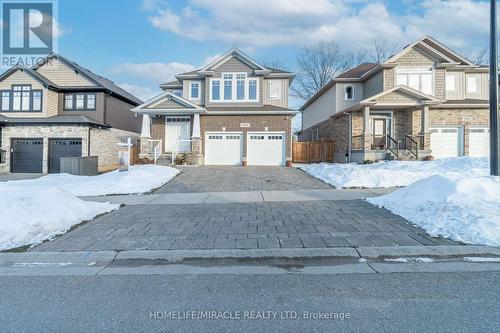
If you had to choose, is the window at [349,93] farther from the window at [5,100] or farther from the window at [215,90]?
the window at [5,100]

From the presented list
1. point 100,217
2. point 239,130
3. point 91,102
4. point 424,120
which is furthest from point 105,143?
point 424,120

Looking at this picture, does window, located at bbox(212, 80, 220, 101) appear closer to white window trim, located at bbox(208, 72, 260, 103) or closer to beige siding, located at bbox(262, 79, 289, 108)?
white window trim, located at bbox(208, 72, 260, 103)

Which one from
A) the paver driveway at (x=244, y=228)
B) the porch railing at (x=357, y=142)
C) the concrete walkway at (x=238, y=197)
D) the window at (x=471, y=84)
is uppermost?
the window at (x=471, y=84)

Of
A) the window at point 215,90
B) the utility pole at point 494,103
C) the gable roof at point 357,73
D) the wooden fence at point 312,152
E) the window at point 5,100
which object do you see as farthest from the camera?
the gable roof at point 357,73

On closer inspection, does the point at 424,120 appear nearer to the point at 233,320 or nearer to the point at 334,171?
the point at 334,171

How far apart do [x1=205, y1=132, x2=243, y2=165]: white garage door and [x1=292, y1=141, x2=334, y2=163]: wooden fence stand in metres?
5.04

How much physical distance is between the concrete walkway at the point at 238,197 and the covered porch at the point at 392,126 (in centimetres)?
958

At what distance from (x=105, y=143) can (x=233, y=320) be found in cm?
2393

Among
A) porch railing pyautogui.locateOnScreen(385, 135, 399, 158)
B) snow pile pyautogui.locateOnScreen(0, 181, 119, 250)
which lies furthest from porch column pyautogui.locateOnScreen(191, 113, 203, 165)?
porch railing pyautogui.locateOnScreen(385, 135, 399, 158)

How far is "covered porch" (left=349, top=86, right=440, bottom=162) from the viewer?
63.2 feet

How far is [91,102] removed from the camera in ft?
77.6

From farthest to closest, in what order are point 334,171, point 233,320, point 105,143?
point 105,143
point 334,171
point 233,320

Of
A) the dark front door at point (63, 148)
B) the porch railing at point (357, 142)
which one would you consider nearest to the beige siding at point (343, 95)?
the porch railing at point (357, 142)

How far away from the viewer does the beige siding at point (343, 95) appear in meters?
23.6
